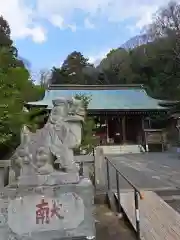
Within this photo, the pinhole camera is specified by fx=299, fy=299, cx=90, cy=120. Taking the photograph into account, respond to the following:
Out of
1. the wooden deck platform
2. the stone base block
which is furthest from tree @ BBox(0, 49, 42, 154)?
the stone base block

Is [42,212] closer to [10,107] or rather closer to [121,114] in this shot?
[10,107]

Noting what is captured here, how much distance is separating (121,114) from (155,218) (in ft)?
60.6

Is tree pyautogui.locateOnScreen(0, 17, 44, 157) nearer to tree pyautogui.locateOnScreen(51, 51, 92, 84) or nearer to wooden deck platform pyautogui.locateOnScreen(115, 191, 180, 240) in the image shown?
wooden deck platform pyautogui.locateOnScreen(115, 191, 180, 240)

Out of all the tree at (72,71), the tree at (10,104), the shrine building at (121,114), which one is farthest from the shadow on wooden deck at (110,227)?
the tree at (72,71)

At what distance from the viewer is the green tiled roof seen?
2397 centimetres

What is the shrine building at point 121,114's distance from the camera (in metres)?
23.4

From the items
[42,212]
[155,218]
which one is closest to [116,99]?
[155,218]

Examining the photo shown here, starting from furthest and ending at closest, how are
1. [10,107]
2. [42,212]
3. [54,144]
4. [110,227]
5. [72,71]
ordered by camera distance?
[72,71] → [10,107] → [110,227] → [54,144] → [42,212]

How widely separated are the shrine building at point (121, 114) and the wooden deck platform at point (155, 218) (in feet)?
51.0

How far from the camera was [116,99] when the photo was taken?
2658 centimetres

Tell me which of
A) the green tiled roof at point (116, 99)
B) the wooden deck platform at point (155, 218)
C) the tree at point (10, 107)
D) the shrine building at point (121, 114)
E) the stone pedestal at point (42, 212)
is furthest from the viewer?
the green tiled roof at point (116, 99)

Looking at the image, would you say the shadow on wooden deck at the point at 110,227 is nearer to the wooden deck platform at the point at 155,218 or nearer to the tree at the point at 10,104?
the wooden deck platform at the point at 155,218

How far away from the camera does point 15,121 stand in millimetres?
7875

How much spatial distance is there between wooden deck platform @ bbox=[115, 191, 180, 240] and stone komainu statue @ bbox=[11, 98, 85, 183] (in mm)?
1694
